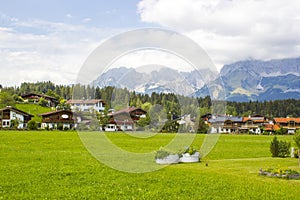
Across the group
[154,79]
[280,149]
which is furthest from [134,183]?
[280,149]

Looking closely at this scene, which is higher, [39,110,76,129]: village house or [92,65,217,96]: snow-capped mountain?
[92,65,217,96]: snow-capped mountain

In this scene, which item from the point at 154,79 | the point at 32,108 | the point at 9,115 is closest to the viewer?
the point at 154,79

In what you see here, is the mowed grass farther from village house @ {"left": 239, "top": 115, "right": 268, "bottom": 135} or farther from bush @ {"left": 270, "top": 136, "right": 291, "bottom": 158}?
village house @ {"left": 239, "top": 115, "right": 268, "bottom": 135}

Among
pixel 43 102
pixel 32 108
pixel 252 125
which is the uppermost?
pixel 43 102

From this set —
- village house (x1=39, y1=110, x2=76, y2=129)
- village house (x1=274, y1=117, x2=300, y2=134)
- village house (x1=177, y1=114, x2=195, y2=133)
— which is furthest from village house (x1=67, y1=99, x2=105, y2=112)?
village house (x1=274, y1=117, x2=300, y2=134)

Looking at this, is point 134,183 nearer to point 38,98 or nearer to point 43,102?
point 43,102

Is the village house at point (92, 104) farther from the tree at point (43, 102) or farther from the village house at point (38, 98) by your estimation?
the village house at point (38, 98)

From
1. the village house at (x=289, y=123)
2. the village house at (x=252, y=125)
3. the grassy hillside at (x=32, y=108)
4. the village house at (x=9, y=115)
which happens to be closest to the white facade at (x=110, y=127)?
the village house at (x=9, y=115)

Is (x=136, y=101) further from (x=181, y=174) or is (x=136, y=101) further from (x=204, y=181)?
(x=204, y=181)

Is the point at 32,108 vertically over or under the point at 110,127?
over

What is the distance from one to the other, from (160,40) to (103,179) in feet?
29.9

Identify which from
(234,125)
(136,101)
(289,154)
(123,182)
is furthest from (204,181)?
(234,125)

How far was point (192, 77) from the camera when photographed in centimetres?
2459

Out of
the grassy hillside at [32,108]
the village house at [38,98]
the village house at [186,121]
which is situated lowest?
the village house at [186,121]
